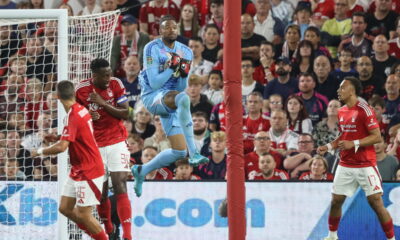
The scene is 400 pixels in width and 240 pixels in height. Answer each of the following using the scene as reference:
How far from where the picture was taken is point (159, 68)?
1250 cm

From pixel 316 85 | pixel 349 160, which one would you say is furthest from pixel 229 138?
pixel 316 85

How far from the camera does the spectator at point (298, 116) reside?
52.4 feet

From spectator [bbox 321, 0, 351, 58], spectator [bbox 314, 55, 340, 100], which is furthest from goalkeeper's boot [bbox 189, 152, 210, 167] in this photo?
spectator [bbox 321, 0, 351, 58]

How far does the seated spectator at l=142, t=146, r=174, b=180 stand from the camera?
1556 centimetres

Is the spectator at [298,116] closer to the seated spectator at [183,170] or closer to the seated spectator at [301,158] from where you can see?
the seated spectator at [301,158]

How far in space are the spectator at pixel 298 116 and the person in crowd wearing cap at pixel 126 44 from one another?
3.43m

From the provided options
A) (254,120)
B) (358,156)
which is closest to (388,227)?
(358,156)

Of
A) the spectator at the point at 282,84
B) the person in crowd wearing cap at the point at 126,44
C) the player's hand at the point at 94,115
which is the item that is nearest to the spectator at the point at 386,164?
the spectator at the point at 282,84

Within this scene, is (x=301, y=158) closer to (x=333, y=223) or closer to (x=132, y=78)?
(x=333, y=223)

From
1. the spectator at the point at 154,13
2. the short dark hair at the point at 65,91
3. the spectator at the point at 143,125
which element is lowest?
the spectator at the point at 143,125

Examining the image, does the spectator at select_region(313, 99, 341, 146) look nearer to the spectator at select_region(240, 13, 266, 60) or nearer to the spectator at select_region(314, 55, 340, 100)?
the spectator at select_region(314, 55, 340, 100)

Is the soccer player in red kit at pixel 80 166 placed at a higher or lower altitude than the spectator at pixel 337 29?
lower

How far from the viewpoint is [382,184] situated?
14469 mm

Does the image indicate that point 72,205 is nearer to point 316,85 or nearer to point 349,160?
point 349,160
